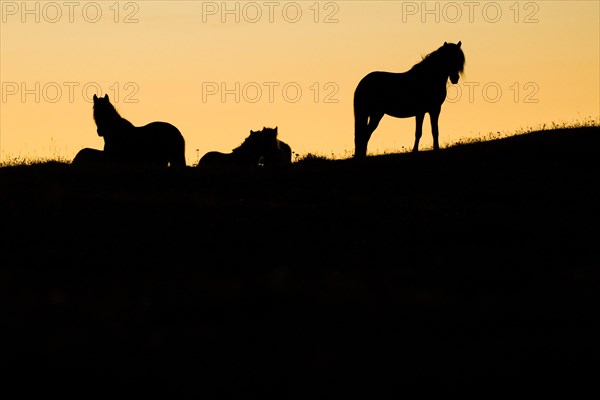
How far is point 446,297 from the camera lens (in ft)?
39.5

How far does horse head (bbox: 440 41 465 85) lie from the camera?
99.3 feet

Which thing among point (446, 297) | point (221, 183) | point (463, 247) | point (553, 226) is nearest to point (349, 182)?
point (221, 183)

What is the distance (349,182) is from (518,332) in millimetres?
13403

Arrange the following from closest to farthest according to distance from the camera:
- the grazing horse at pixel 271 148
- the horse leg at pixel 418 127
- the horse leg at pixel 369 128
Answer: the horse leg at pixel 418 127, the horse leg at pixel 369 128, the grazing horse at pixel 271 148

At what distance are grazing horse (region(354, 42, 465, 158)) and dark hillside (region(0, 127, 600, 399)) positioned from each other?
5472 mm

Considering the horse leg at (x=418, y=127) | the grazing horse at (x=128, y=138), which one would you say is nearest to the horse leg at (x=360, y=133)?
the horse leg at (x=418, y=127)

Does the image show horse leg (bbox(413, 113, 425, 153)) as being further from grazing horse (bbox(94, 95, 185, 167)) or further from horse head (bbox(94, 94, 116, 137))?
horse head (bbox(94, 94, 116, 137))

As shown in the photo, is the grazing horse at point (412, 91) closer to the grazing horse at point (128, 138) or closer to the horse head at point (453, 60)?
the horse head at point (453, 60)

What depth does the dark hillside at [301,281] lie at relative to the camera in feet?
29.5

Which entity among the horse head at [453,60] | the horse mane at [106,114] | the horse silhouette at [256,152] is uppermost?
the horse head at [453,60]

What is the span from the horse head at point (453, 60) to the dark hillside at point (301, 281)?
5.80m

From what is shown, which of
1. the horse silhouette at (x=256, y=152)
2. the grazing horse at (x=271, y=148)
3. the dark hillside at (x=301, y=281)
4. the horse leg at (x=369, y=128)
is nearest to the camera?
the dark hillside at (x=301, y=281)

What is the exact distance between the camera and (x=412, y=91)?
30.4 meters

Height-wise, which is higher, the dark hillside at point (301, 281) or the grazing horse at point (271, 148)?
the grazing horse at point (271, 148)
